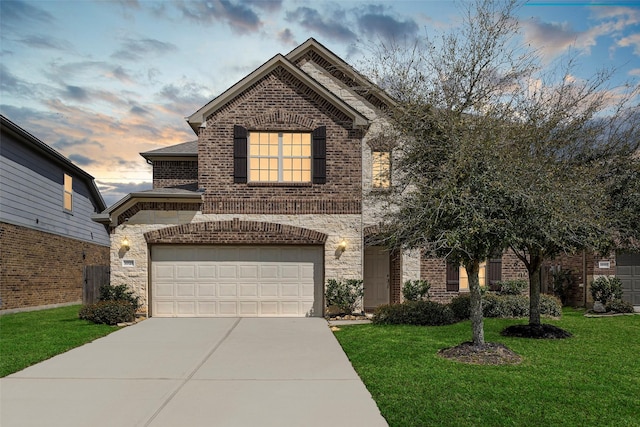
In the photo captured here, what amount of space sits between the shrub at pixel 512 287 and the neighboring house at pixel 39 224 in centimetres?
1789

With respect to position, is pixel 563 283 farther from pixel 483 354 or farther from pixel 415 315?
pixel 483 354

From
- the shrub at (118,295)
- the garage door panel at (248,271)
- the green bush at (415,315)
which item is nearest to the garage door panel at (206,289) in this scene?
the garage door panel at (248,271)

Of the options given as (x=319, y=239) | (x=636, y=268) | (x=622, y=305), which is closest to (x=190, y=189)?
(x=319, y=239)

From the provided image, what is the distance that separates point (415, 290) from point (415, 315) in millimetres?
2355

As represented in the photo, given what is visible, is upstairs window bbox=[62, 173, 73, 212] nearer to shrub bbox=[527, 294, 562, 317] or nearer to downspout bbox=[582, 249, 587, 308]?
shrub bbox=[527, 294, 562, 317]

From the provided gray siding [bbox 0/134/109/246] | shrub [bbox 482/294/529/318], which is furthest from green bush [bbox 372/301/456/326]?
gray siding [bbox 0/134/109/246]

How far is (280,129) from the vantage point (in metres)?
15.9

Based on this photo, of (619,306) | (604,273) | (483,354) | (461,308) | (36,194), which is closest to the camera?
(483,354)

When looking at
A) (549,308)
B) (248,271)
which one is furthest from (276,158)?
(549,308)

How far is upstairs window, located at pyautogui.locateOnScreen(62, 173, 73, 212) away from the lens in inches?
917

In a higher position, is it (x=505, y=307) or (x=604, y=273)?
(x=604, y=273)

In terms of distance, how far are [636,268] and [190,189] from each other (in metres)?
17.0

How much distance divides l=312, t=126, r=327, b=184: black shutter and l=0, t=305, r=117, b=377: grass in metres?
7.63

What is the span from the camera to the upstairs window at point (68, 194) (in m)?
23.3
